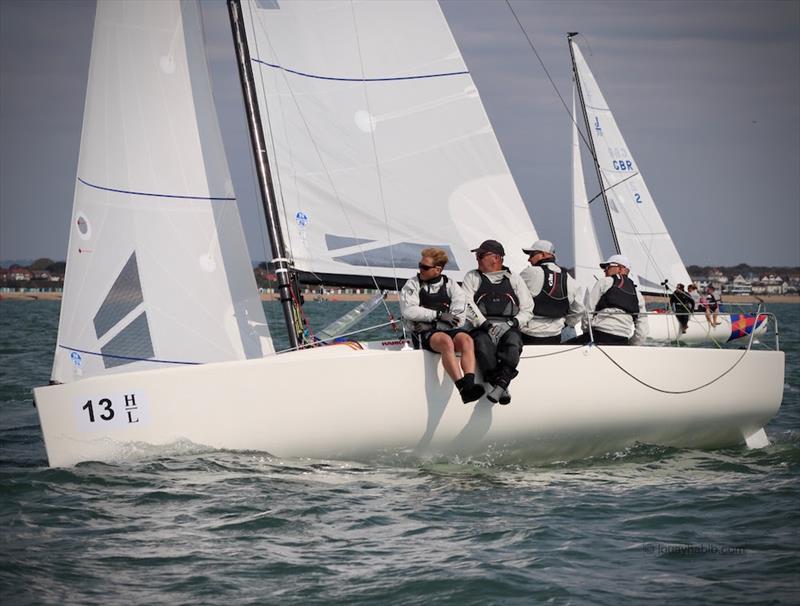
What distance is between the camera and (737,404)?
811 centimetres

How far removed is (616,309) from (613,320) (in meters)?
0.08

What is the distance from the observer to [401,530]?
5746 mm

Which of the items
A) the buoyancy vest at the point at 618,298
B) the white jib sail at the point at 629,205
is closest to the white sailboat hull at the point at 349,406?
the buoyancy vest at the point at 618,298

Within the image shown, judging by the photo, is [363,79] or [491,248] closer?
[491,248]

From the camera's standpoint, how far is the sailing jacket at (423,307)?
23.7ft

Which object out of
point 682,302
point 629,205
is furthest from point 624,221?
point 682,302

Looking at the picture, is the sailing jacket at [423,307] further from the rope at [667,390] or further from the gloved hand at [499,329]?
the rope at [667,390]

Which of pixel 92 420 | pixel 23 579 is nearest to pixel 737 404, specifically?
pixel 92 420

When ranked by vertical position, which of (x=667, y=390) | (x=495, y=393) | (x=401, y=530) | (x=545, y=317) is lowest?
(x=401, y=530)

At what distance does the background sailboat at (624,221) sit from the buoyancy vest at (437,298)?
13.2 meters

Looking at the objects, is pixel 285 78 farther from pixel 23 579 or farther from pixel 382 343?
pixel 23 579

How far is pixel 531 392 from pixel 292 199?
238 centimetres

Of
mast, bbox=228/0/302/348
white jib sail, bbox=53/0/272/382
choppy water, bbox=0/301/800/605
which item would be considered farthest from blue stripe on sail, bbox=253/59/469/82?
choppy water, bbox=0/301/800/605

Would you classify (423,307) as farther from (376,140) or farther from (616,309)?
(376,140)
